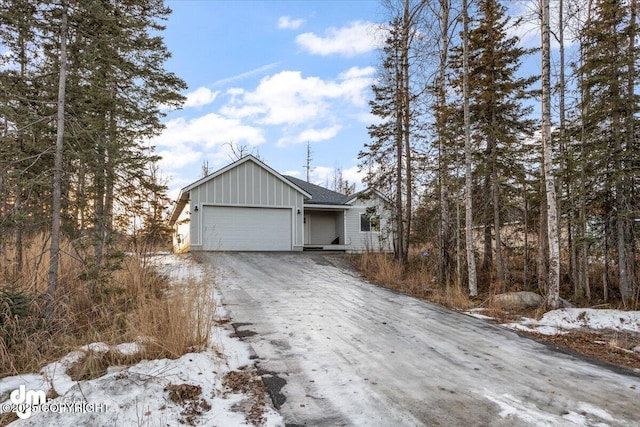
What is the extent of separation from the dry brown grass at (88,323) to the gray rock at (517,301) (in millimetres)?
6140

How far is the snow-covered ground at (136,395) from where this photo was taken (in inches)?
117

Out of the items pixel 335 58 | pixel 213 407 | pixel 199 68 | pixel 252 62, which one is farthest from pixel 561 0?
pixel 213 407

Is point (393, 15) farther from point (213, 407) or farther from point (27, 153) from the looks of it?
point (213, 407)

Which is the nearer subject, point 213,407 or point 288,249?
point 213,407

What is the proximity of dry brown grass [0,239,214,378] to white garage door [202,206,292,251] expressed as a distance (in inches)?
394

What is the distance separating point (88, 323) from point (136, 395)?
7.09 feet

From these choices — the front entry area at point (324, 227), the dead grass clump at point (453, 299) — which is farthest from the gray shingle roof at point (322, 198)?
the dead grass clump at point (453, 299)

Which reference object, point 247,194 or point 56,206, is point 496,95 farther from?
point 56,206

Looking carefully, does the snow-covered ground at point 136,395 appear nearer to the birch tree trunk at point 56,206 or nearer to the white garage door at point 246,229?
the birch tree trunk at point 56,206

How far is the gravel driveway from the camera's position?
10.8 feet

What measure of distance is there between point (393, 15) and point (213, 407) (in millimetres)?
13073

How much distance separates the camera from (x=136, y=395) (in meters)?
3.26

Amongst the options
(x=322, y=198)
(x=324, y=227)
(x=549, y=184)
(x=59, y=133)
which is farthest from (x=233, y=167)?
(x=549, y=184)

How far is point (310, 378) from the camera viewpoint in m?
4.05
